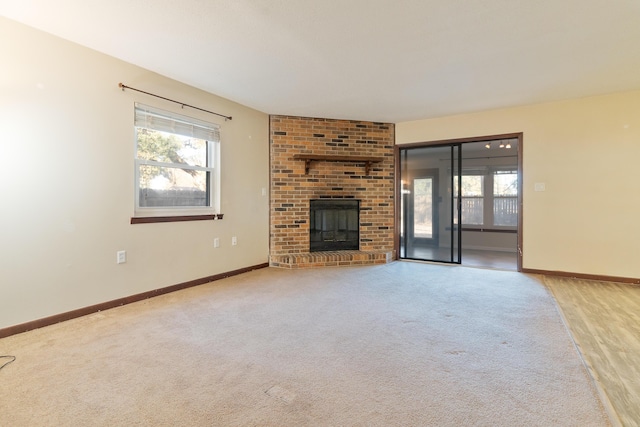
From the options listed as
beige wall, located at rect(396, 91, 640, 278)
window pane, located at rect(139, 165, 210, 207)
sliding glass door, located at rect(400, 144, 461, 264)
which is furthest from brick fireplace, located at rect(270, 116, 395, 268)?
beige wall, located at rect(396, 91, 640, 278)

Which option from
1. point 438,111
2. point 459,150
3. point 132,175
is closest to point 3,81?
point 132,175

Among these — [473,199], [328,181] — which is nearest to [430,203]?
[328,181]

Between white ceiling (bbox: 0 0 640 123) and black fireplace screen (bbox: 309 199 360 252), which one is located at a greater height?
white ceiling (bbox: 0 0 640 123)

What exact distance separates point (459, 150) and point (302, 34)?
3415mm

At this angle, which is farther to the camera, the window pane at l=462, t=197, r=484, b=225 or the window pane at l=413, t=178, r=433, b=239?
the window pane at l=462, t=197, r=484, b=225

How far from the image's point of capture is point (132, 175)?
3.11 metres

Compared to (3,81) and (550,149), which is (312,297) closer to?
(3,81)

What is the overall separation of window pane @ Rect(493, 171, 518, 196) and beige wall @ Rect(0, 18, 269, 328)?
6.34 metres

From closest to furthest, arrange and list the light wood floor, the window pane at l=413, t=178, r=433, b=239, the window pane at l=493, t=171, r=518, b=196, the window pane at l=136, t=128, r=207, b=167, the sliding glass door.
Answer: the light wood floor → the window pane at l=136, t=128, r=207, b=167 → the sliding glass door → the window pane at l=413, t=178, r=433, b=239 → the window pane at l=493, t=171, r=518, b=196

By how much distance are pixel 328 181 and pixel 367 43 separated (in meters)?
2.65

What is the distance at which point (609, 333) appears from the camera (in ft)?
7.71

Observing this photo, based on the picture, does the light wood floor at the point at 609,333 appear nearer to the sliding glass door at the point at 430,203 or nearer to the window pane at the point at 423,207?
the sliding glass door at the point at 430,203

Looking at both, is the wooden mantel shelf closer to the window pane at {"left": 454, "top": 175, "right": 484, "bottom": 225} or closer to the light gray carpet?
the light gray carpet

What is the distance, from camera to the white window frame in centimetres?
319
